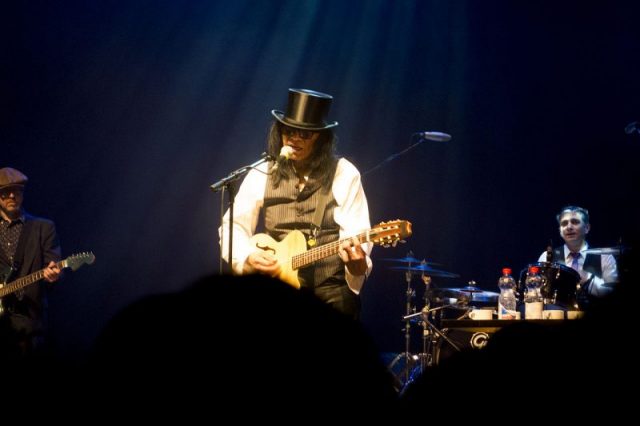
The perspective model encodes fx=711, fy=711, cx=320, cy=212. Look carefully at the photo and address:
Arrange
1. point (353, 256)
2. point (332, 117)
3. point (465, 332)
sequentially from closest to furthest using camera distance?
point (353, 256)
point (465, 332)
point (332, 117)

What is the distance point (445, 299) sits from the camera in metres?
6.98

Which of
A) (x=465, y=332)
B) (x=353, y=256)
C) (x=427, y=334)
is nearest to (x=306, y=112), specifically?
(x=353, y=256)

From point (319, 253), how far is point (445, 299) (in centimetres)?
287

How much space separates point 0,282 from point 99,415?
7304 millimetres

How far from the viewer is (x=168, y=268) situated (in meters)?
8.36

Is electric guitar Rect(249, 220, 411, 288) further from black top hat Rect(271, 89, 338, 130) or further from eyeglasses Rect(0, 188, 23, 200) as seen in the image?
eyeglasses Rect(0, 188, 23, 200)

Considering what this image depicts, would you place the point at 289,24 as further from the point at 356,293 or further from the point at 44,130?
the point at 356,293

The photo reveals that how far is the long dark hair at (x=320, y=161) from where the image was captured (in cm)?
468

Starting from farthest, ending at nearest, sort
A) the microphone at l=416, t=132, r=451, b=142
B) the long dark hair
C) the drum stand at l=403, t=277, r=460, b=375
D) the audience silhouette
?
the microphone at l=416, t=132, r=451, b=142, the drum stand at l=403, t=277, r=460, b=375, the long dark hair, the audience silhouette

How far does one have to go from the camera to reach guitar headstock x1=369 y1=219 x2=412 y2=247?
4539 millimetres

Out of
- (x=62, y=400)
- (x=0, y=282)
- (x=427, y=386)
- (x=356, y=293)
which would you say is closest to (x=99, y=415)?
(x=62, y=400)

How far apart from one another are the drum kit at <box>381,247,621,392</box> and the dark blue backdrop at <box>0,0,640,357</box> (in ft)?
3.37

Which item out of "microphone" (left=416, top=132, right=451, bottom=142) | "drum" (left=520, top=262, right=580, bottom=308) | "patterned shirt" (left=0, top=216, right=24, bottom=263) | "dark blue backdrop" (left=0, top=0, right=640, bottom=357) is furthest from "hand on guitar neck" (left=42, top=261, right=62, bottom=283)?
"drum" (left=520, top=262, right=580, bottom=308)

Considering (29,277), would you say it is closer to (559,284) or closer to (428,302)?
(428,302)
